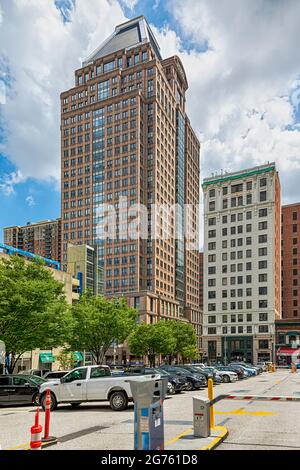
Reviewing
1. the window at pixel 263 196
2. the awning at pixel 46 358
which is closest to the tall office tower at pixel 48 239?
the window at pixel 263 196

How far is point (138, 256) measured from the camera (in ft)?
396

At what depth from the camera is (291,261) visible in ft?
412

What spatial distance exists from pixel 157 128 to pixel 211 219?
32429mm

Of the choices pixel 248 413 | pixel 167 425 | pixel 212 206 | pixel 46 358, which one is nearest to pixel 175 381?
pixel 248 413

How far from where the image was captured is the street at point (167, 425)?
12.0m

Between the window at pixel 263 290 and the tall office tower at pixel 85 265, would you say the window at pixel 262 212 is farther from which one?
the tall office tower at pixel 85 265

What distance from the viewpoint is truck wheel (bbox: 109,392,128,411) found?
19.5 meters

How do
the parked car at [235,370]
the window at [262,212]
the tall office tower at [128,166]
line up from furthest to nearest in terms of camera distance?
the tall office tower at [128,166] → the window at [262,212] → the parked car at [235,370]

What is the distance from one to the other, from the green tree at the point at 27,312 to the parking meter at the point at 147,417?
20698mm

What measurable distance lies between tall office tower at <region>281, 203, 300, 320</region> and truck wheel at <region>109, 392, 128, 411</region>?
109018mm

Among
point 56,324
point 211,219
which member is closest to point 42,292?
point 56,324

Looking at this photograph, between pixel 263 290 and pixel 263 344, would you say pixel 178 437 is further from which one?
pixel 263 290

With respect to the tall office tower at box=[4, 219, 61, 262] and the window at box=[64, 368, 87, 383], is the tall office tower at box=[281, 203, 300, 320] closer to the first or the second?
the tall office tower at box=[4, 219, 61, 262]

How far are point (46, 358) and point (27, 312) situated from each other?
21.8 metres
